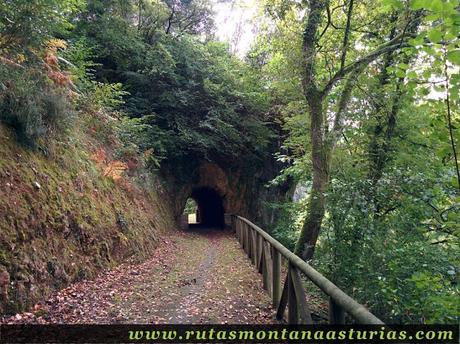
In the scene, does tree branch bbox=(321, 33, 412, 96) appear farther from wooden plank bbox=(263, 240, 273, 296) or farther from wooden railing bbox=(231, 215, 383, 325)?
wooden plank bbox=(263, 240, 273, 296)

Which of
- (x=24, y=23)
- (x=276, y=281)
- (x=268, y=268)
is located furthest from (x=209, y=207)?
(x=24, y=23)

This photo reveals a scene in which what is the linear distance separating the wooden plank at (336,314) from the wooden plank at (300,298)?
678 mm

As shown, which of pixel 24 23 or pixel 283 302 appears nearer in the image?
pixel 283 302

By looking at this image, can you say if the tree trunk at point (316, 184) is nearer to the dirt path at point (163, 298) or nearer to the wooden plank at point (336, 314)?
the dirt path at point (163, 298)

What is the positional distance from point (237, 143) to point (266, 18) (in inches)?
312

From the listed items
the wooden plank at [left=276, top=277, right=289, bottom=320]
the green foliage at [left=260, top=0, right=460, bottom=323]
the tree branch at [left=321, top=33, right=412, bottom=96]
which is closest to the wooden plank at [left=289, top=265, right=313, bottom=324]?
the wooden plank at [left=276, top=277, right=289, bottom=320]

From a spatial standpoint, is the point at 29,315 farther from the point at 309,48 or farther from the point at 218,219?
the point at 218,219

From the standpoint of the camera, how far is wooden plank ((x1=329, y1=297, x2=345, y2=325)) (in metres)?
2.62

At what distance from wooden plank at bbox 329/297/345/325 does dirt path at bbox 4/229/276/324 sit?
208cm

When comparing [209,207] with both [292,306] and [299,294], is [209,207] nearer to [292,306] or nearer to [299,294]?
[292,306]

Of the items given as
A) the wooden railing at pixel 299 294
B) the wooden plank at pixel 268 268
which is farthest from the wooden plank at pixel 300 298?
the wooden plank at pixel 268 268

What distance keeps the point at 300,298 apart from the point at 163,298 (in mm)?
2704

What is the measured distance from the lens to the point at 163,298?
5449 millimetres

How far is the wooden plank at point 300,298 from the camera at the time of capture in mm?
3371
